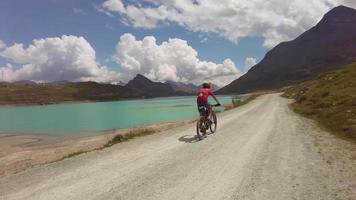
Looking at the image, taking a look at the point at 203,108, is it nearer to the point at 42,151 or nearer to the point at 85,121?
the point at 42,151

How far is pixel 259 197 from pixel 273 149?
6.92 m

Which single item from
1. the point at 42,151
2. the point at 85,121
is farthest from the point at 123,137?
the point at 85,121

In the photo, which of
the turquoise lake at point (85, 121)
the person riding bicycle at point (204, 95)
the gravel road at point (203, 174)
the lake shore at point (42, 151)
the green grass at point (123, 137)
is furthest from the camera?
the turquoise lake at point (85, 121)

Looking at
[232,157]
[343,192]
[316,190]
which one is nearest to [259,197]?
[316,190]

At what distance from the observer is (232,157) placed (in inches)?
519

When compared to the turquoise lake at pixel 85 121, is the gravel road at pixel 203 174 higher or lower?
higher

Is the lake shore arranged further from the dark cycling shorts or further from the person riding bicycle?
the person riding bicycle

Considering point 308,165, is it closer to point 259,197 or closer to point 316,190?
point 316,190

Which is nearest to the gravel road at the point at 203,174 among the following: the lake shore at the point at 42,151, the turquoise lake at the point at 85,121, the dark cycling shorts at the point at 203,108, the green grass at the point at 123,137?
the dark cycling shorts at the point at 203,108

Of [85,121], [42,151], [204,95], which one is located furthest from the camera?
[85,121]

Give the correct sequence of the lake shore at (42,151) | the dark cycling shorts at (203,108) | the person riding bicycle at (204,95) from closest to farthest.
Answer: the person riding bicycle at (204,95) < the dark cycling shorts at (203,108) < the lake shore at (42,151)

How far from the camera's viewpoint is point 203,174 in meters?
10.5

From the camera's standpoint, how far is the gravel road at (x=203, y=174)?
8680 mm

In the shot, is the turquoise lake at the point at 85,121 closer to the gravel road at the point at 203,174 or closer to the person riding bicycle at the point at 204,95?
the person riding bicycle at the point at 204,95
